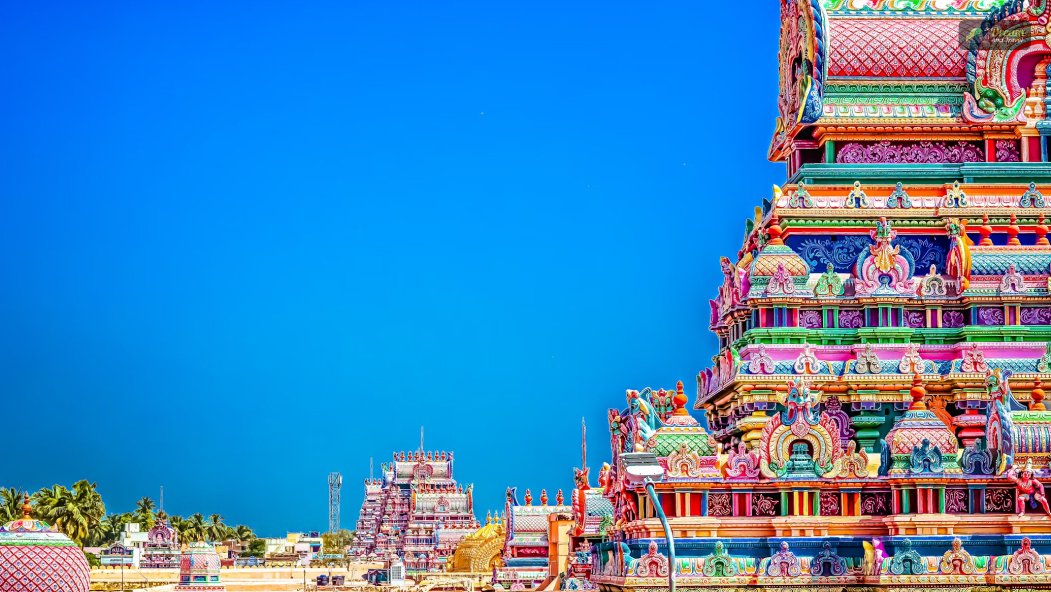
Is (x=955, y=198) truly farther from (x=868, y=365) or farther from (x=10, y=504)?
(x=10, y=504)

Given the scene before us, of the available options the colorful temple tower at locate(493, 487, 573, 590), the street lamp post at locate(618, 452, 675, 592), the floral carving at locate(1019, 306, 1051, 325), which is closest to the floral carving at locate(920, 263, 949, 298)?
the floral carving at locate(1019, 306, 1051, 325)

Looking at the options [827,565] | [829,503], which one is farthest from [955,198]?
[827,565]

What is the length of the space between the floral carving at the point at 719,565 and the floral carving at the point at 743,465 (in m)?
1.55

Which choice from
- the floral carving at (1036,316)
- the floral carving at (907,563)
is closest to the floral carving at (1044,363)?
the floral carving at (1036,316)

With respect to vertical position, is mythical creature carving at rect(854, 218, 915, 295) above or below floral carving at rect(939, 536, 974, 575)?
above

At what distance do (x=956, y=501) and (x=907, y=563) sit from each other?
5.91ft

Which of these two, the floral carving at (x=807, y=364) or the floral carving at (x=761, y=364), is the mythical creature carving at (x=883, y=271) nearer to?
the floral carving at (x=807, y=364)

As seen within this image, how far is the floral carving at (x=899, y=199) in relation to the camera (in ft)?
132

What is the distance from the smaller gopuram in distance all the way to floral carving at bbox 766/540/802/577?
85139mm

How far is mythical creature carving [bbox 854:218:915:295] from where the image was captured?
38.7m

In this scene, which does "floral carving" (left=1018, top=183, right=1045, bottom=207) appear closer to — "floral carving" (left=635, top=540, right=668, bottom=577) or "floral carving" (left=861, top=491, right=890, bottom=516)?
"floral carving" (left=861, top=491, right=890, bottom=516)

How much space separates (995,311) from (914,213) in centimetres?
317

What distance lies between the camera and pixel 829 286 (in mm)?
38750

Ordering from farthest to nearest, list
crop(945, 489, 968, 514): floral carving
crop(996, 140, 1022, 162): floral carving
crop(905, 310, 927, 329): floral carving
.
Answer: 1. crop(996, 140, 1022, 162): floral carving
2. crop(905, 310, 927, 329): floral carving
3. crop(945, 489, 968, 514): floral carving
